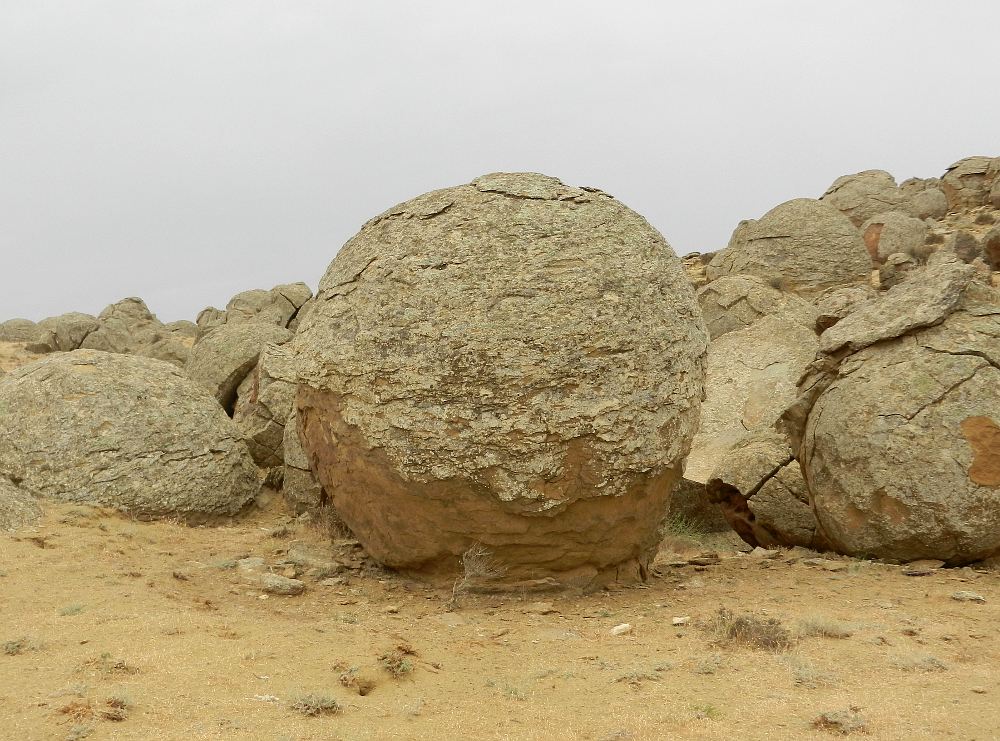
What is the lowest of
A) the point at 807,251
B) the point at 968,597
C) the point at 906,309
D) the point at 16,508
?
the point at 968,597

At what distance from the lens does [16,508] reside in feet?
23.5

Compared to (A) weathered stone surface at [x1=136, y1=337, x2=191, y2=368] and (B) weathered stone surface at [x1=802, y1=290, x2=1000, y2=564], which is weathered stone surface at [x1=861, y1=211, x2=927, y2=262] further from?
(A) weathered stone surface at [x1=136, y1=337, x2=191, y2=368]

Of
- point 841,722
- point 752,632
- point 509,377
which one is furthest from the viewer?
point 509,377

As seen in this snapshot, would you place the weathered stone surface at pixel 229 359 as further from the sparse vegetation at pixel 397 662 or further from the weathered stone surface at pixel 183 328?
the weathered stone surface at pixel 183 328

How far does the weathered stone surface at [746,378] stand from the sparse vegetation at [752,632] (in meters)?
5.35

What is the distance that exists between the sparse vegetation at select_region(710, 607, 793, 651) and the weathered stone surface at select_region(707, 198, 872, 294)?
15.3 m

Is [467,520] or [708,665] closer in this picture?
[708,665]

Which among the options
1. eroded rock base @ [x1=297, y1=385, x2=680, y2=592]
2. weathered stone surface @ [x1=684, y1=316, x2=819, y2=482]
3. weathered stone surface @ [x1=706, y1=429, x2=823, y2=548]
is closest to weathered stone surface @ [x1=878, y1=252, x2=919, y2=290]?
weathered stone surface @ [x1=684, y1=316, x2=819, y2=482]

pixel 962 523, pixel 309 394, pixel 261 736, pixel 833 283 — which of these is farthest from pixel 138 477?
pixel 833 283

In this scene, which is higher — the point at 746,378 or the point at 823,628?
the point at 746,378

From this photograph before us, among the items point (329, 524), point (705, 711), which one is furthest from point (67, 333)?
point (705, 711)

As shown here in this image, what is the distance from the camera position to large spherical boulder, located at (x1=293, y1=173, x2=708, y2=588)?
221 inches

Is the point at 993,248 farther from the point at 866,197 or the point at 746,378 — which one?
the point at 746,378

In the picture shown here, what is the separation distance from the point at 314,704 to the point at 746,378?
995 centimetres
